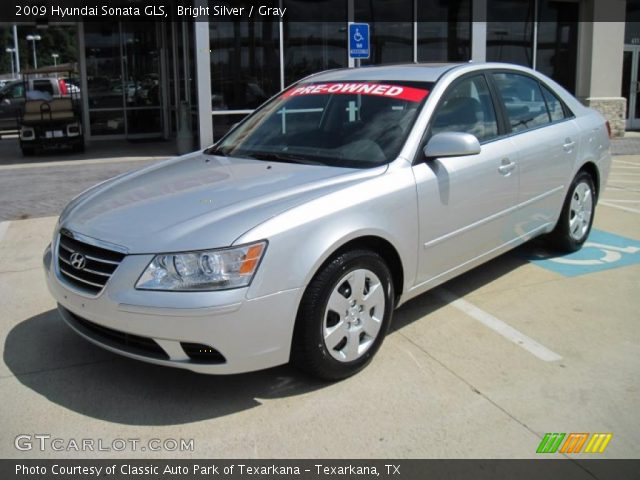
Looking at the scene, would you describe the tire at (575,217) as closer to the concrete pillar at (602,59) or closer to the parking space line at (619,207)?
the parking space line at (619,207)

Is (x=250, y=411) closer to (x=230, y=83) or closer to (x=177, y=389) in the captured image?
(x=177, y=389)

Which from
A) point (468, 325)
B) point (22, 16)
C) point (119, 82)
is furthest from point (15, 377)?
point (22, 16)

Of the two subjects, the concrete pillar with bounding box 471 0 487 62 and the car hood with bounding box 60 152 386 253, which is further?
the concrete pillar with bounding box 471 0 487 62

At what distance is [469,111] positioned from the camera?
4465mm

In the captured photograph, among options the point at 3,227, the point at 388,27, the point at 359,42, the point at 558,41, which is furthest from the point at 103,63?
the point at 558,41

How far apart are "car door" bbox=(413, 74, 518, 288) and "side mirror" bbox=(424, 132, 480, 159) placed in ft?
0.38

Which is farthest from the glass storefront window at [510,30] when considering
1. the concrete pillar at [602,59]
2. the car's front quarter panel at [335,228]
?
the car's front quarter panel at [335,228]

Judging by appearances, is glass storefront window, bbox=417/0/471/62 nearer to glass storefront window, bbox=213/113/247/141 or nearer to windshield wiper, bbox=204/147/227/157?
glass storefront window, bbox=213/113/247/141

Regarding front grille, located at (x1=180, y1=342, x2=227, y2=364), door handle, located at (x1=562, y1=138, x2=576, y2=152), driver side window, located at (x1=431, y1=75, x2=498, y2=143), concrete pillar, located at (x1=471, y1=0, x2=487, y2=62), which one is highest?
concrete pillar, located at (x1=471, y1=0, x2=487, y2=62)

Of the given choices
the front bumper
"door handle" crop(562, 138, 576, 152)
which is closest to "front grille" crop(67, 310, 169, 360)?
the front bumper

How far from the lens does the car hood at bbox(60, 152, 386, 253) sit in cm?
312

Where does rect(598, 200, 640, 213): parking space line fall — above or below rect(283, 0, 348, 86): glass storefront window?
below
